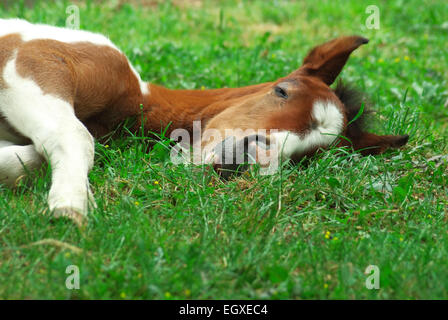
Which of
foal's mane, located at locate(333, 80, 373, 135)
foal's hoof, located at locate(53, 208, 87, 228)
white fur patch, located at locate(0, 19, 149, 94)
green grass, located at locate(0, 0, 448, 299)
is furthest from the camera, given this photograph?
foal's mane, located at locate(333, 80, 373, 135)

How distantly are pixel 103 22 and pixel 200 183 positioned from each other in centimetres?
432

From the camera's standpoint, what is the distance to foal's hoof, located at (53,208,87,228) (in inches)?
108

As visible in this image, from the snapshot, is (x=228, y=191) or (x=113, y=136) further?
(x=113, y=136)

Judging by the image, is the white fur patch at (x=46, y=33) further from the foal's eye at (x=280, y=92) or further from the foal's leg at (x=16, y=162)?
the foal's eye at (x=280, y=92)

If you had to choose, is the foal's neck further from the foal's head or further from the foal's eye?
the foal's eye

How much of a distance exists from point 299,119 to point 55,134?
148cm

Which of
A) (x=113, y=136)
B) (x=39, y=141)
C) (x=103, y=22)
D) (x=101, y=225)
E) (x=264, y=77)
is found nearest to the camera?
(x=101, y=225)

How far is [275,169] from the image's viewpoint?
11.4 ft

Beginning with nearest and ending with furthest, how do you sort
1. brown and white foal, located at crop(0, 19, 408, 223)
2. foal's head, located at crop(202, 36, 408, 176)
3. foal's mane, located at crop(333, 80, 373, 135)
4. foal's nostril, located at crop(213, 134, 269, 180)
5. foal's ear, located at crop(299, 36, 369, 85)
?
brown and white foal, located at crop(0, 19, 408, 223), foal's nostril, located at crop(213, 134, 269, 180), foal's head, located at crop(202, 36, 408, 176), foal's mane, located at crop(333, 80, 373, 135), foal's ear, located at crop(299, 36, 369, 85)

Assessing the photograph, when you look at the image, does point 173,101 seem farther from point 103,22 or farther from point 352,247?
point 103,22

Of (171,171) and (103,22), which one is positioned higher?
(103,22)

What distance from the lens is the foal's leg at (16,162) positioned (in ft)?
10.7

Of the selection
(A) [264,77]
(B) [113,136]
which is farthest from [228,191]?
(A) [264,77]

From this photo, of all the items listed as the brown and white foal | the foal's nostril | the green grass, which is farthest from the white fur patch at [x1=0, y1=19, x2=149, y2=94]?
the foal's nostril
